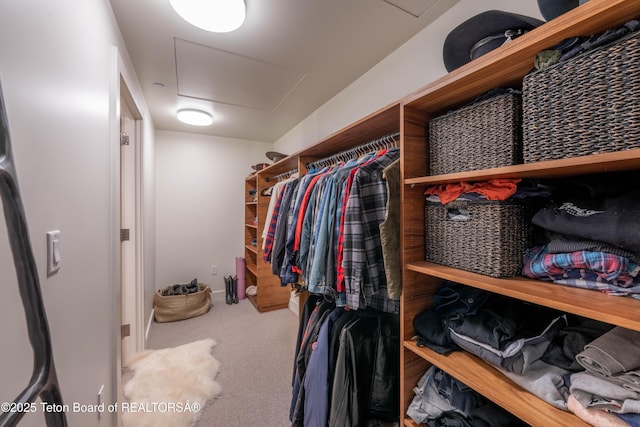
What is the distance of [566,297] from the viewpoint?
0.63 m

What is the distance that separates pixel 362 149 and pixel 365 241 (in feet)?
2.28

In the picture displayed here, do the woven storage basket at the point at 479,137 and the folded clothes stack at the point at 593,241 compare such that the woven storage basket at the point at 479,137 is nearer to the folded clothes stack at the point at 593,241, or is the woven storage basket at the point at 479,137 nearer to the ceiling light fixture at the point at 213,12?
the folded clothes stack at the point at 593,241

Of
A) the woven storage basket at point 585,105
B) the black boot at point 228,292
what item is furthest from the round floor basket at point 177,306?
the woven storage basket at point 585,105

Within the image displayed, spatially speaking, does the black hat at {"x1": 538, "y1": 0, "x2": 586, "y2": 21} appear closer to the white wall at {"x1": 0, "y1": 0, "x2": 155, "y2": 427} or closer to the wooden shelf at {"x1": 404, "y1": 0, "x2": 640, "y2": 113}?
the wooden shelf at {"x1": 404, "y1": 0, "x2": 640, "y2": 113}

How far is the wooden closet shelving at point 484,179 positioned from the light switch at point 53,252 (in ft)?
3.95

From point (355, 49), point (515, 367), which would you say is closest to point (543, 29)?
point (515, 367)

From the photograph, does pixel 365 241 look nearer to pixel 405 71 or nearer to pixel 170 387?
pixel 405 71

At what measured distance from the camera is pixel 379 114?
46.5 inches

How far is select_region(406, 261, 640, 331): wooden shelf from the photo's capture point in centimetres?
52

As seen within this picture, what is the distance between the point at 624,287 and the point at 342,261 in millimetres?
821

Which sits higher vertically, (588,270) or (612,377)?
(588,270)

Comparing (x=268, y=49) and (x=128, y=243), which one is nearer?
(x=268, y=49)

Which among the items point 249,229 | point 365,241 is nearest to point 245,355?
point 365,241

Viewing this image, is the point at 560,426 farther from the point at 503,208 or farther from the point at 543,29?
the point at 543,29
